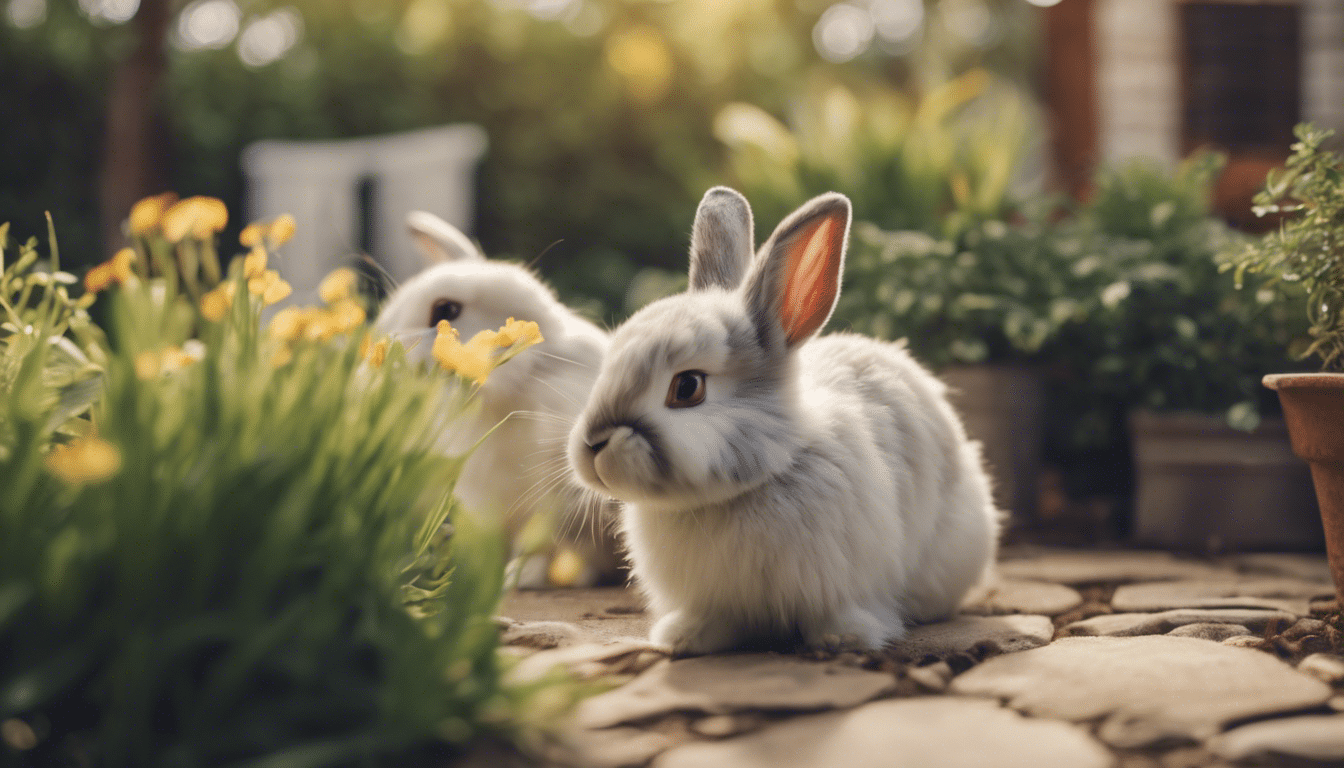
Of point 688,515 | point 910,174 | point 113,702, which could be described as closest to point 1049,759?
point 688,515

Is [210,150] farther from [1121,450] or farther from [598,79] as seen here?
[1121,450]

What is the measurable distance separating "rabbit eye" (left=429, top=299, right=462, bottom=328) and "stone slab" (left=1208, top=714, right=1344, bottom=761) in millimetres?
1936

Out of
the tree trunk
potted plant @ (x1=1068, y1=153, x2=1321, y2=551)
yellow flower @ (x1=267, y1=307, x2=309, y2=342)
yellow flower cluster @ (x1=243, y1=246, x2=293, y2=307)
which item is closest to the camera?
yellow flower @ (x1=267, y1=307, x2=309, y2=342)

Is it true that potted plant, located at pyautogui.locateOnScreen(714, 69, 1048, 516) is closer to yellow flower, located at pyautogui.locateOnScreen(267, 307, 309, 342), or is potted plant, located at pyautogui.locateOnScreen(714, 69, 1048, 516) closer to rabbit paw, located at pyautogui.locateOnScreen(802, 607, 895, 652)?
rabbit paw, located at pyautogui.locateOnScreen(802, 607, 895, 652)

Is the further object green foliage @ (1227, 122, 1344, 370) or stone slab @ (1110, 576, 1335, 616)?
stone slab @ (1110, 576, 1335, 616)

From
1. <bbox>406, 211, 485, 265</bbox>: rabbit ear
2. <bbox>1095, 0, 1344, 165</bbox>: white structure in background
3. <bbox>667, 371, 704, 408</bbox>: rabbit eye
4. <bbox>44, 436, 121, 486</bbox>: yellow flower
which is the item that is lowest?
<bbox>44, 436, 121, 486</bbox>: yellow flower

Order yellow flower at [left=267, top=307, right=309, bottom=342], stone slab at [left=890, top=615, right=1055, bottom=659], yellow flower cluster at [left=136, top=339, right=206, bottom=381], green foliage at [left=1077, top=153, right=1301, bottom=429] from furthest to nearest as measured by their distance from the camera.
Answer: green foliage at [left=1077, top=153, right=1301, bottom=429] → stone slab at [left=890, top=615, right=1055, bottom=659] → yellow flower at [left=267, top=307, right=309, bottom=342] → yellow flower cluster at [left=136, top=339, right=206, bottom=381]

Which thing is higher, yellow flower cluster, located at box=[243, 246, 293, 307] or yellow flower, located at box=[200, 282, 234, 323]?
yellow flower cluster, located at box=[243, 246, 293, 307]

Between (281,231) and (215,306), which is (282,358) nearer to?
(215,306)

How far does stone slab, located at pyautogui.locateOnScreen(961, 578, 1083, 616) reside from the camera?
7.77 feet

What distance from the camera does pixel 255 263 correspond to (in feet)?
6.09

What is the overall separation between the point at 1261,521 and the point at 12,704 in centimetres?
345

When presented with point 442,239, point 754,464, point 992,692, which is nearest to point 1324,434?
point 992,692

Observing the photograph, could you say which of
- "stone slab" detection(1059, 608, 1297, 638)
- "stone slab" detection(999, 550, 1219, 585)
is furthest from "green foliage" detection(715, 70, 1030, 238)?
"stone slab" detection(1059, 608, 1297, 638)
